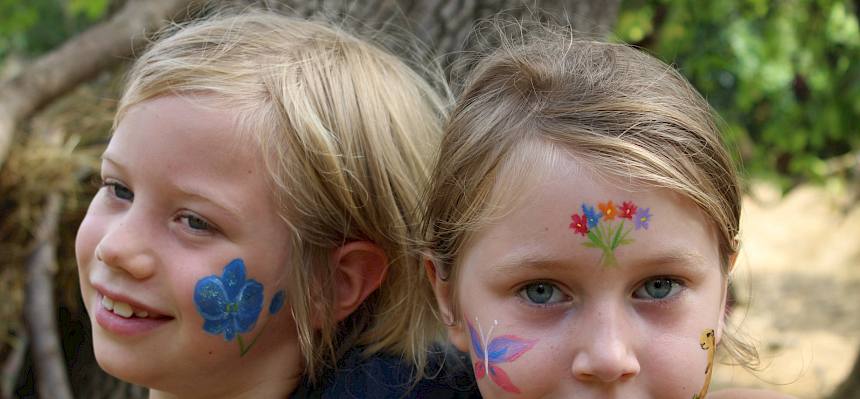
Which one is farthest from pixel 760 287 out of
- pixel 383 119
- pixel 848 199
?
pixel 383 119

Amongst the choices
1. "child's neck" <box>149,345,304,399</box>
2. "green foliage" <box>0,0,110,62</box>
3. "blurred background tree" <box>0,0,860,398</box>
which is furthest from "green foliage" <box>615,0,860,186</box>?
"green foliage" <box>0,0,110,62</box>

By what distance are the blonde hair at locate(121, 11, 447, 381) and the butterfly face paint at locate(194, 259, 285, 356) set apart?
79 mm

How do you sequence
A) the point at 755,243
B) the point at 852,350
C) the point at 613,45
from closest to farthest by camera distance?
the point at 613,45
the point at 852,350
the point at 755,243

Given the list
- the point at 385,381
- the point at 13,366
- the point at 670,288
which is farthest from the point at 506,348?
the point at 13,366

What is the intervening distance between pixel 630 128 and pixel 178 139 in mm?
857

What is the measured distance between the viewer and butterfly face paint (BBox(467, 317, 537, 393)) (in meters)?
1.59

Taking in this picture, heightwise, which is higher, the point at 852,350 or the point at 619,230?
the point at 619,230

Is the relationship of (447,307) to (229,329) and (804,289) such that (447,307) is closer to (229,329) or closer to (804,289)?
(229,329)

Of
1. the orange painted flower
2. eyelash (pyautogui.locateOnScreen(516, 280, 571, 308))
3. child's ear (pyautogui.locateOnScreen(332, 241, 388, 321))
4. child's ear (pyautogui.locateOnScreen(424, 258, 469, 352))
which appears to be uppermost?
the orange painted flower

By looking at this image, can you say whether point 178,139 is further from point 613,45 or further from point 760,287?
point 760,287

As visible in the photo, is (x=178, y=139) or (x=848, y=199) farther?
(x=848, y=199)

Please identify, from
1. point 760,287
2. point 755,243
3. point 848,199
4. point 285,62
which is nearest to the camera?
point 285,62

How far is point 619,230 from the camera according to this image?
60.6 inches

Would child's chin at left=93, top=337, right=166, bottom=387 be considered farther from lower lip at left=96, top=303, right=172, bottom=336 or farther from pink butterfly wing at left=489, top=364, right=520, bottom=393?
pink butterfly wing at left=489, top=364, right=520, bottom=393
